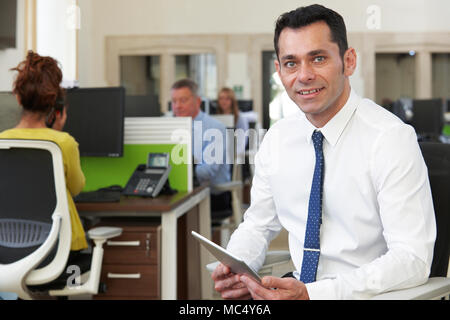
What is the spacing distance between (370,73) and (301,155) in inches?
16.7

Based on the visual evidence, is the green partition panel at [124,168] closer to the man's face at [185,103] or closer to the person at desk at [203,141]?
the person at desk at [203,141]

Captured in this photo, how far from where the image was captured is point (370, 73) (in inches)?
65.4

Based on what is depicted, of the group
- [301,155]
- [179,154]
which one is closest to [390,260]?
[301,155]

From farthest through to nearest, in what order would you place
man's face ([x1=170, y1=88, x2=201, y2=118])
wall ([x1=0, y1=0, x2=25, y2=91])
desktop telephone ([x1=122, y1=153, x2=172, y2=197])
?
wall ([x1=0, y1=0, x2=25, y2=91]), man's face ([x1=170, y1=88, x2=201, y2=118]), desktop telephone ([x1=122, y1=153, x2=172, y2=197])

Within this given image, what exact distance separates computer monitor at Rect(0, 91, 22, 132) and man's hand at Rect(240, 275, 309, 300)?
1.35m

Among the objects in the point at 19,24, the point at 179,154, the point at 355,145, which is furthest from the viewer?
the point at 19,24

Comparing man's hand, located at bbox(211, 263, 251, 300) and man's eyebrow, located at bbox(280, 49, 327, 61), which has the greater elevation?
man's eyebrow, located at bbox(280, 49, 327, 61)

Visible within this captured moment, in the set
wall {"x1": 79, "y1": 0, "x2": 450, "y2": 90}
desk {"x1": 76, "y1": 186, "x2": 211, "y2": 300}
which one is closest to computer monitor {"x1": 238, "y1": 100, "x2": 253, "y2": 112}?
wall {"x1": 79, "y1": 0, "x2": 450, "y2": 90}

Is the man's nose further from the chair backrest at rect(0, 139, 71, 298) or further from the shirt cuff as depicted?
the chair backrest at rect(0, 139, 71, 298)

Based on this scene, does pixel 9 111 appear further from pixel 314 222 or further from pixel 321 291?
Answer: pixel 321 291

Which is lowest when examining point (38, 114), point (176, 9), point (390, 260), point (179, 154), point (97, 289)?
point (97, 289)

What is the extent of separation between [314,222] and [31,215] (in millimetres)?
1028

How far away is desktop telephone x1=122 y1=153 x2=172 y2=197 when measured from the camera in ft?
8.04

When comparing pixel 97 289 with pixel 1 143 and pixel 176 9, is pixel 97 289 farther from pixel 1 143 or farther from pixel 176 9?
pixel 176 9
